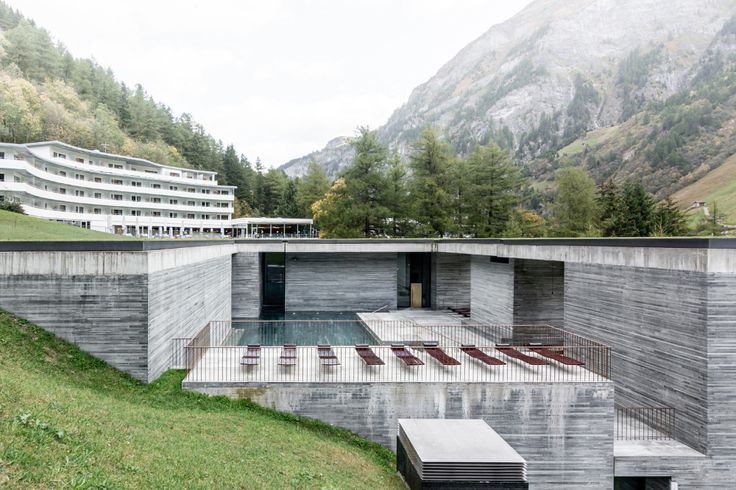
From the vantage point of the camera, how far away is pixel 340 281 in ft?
89.8

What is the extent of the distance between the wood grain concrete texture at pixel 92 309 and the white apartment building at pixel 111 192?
30.0 metres

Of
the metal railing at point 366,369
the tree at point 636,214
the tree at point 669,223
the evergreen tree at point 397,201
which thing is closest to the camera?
the metal railing at point 366,369

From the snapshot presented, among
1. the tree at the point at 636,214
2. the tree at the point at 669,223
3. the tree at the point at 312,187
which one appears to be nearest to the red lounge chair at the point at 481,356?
the tree at the point at 669,223

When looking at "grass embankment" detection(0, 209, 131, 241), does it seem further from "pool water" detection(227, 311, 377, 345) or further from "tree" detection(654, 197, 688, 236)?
"tree" detection(654, 197, 688, 236)

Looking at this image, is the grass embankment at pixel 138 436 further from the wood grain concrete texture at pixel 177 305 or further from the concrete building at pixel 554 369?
the wood grain concrete texture at pixel 177 305

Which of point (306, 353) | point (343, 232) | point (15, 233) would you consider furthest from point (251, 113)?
point (306, 353)

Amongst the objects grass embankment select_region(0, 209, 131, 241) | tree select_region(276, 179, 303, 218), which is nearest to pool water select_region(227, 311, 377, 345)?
grass embankment select_region(0, 209, 131, 241)

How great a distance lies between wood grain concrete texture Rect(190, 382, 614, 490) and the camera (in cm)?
1026

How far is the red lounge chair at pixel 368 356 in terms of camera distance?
11.3 metres

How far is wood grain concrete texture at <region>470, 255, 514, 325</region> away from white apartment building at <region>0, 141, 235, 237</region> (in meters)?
32.2

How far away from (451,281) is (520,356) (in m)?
15.1

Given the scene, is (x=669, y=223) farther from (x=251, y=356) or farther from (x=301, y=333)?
(x=251, y=356)

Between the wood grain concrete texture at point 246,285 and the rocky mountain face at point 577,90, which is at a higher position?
the rocky mountain face at point 577,90

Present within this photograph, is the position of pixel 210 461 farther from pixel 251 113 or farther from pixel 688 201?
pixel 251 113
